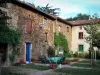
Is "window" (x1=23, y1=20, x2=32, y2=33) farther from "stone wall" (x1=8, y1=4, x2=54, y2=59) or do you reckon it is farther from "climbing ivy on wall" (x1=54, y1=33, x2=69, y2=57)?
"climbing ivy on wall" (x1=54, y1=33, x2=69, y2=57)

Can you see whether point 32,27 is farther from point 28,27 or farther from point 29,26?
point 28,27

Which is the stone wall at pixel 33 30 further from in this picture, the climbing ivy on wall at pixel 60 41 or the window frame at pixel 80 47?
the window frame at pixel 80 47

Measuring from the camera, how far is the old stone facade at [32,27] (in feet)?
68.9

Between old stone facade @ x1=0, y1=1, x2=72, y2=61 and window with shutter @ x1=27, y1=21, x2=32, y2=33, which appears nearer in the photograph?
old stone facade @ x1=0, y1=1, x2=72, y2=61

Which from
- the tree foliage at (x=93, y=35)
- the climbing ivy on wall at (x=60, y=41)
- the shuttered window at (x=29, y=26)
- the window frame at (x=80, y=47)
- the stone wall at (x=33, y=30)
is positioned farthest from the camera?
the window frame at (x=80, y=47)

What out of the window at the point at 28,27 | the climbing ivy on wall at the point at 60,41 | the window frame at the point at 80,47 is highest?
the window at the point at 28,27

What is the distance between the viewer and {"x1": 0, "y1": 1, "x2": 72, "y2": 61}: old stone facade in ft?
68.9

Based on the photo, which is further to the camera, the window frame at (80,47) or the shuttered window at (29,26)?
the window frame at (80,47)

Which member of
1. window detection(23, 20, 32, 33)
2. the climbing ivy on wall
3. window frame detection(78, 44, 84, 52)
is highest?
window detection(23, 20, 32, 33)

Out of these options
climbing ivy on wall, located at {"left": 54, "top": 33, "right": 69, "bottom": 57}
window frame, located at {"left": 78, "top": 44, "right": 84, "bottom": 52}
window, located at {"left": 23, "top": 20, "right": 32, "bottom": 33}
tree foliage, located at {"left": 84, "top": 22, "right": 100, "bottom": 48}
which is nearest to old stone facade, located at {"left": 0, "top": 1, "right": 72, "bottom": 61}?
window, located at {"left": 23, "top": 20, "right": 32, "bottom": 33}

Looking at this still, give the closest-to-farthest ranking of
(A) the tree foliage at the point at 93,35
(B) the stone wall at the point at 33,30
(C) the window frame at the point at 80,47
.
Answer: (B) the stone wall at the point at 33,30
(A) the tree foliage at the point at 93,35
(C) the window frame at the point at 80,47

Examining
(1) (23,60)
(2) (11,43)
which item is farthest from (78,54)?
(2) (11,43)

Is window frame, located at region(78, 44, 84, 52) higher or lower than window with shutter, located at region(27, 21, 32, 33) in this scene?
lower

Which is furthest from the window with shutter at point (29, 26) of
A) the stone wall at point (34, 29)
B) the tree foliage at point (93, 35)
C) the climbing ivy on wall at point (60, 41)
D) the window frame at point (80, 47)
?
the window frame at point (80, 47)
